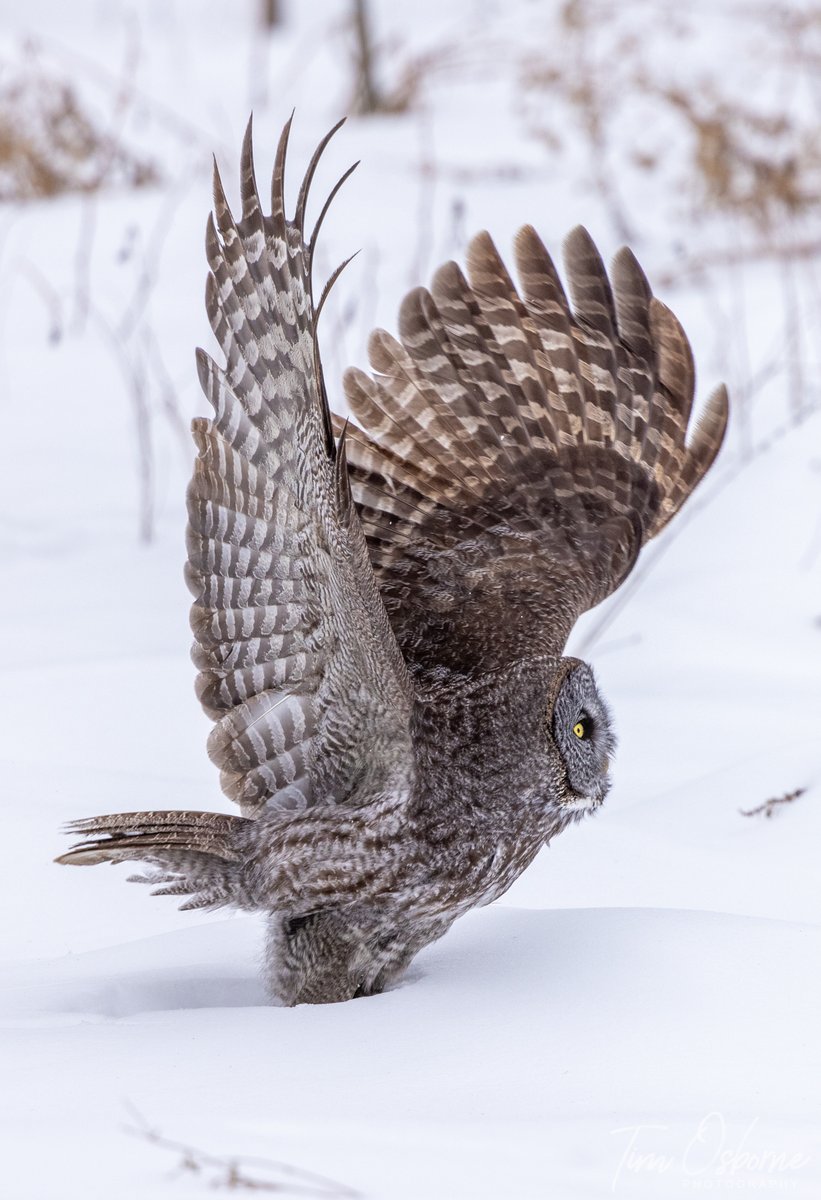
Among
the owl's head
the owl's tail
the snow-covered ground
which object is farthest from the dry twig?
the owl's tail

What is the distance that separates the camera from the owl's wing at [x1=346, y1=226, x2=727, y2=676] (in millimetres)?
3547

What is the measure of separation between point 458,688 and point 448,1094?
1.09 meters

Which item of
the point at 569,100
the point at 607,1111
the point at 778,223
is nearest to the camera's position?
the point at 607,1111

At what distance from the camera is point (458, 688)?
316 cm

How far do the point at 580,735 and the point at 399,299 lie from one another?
4.81 m

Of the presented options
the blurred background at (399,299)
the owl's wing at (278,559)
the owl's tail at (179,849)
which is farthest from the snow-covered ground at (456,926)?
the owl's wing at (278,559)

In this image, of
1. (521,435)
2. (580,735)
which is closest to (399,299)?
(521,435)

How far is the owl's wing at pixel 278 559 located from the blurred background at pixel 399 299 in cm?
62

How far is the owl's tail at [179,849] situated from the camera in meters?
2.88

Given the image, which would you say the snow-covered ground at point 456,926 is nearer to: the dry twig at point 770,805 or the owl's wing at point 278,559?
the dry twig at point 770,805

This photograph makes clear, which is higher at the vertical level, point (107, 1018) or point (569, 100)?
point (569, 100)

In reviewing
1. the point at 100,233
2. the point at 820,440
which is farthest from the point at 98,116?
the point at 820,440

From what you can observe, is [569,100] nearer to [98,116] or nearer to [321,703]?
[98,116]

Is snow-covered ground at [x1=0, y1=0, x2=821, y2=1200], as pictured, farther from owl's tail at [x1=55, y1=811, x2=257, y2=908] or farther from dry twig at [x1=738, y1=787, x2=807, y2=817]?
owl's tail at [x1=55, y1=811, x2=257, y2=908]
